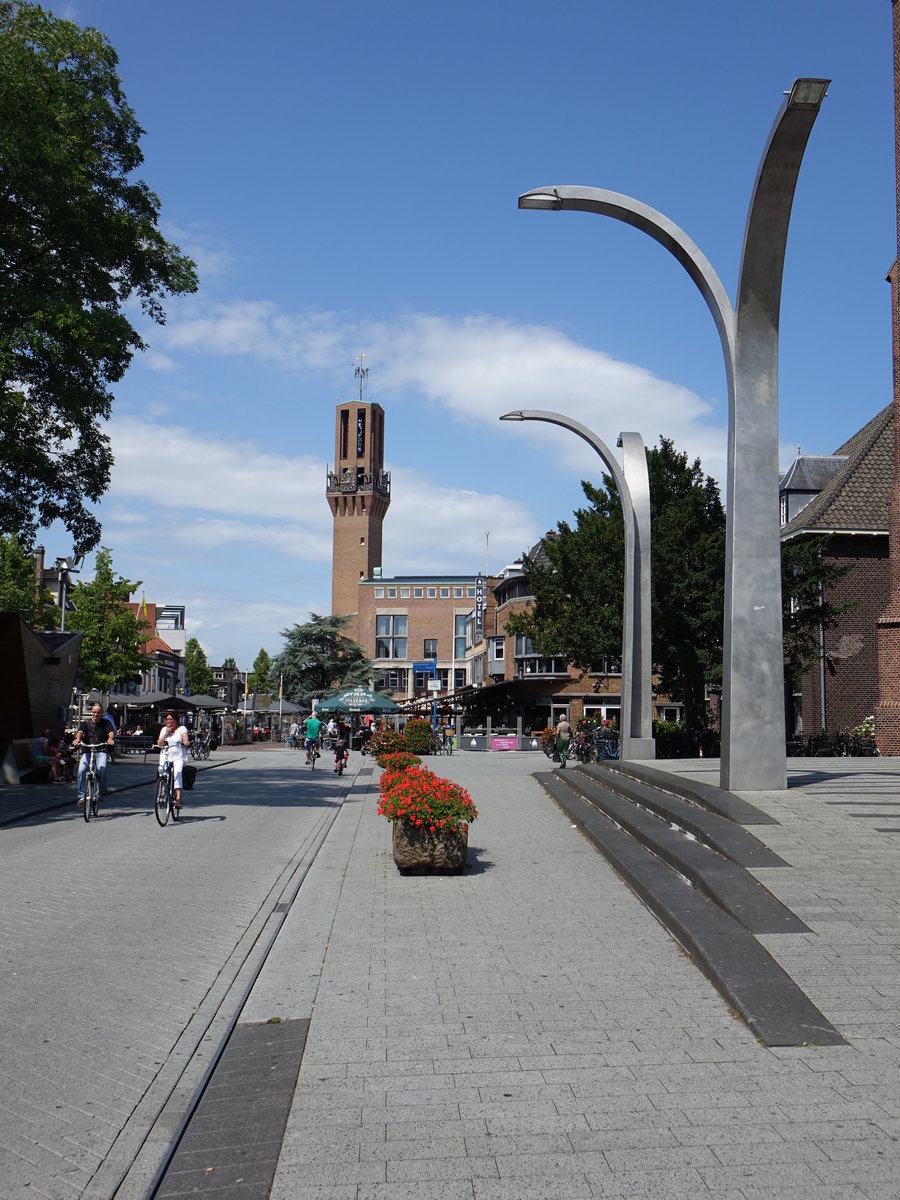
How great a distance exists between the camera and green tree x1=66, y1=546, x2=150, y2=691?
51656mm

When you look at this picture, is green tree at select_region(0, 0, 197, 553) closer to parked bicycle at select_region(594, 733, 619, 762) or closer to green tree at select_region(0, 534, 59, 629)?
parked bicycle at select_region(594, 733, 619, 762)

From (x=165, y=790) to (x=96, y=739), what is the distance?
1813mm

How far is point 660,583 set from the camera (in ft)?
97.4

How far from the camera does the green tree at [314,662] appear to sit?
82.5 m

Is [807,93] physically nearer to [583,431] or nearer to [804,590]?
[583,431]

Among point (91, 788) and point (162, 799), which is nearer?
point (162, 799)

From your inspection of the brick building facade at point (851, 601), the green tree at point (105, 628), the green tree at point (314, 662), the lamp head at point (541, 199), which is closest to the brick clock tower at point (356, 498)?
the green tree at point (314, 662)

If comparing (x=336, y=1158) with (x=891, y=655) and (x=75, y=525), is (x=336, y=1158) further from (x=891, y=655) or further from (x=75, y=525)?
(x=891, y=655)

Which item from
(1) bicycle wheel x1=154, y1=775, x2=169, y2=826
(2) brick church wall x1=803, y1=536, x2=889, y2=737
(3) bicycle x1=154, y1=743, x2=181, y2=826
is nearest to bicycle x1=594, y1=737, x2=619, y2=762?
(2) brick church wall x1=803, y1=536, x2=889, y2=737

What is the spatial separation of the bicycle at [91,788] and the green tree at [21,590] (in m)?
30.9

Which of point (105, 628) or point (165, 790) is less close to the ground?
point (105, 628)

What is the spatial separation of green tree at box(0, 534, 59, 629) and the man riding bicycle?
3027 centimetres

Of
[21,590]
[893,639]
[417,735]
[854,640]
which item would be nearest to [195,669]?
[21,590]

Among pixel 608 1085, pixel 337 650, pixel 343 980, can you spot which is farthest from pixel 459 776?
pixel 337 650
